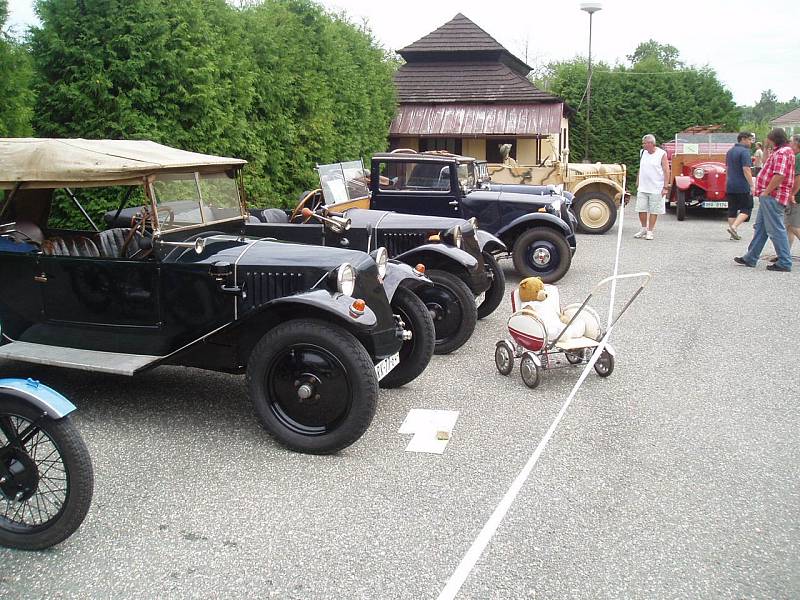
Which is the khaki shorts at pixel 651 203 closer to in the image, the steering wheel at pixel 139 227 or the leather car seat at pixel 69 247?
the steering wheel at pixel 139 227

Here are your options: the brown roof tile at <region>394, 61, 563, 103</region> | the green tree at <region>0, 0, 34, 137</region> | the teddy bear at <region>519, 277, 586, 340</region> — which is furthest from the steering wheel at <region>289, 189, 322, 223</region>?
the brown roof tile at <region>394, 61, 563, 103</region>

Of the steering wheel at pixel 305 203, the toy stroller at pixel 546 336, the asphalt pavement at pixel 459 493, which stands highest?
the steering wheel at pixel 305 203

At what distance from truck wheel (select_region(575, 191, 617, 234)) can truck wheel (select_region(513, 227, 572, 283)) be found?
5.15 meters

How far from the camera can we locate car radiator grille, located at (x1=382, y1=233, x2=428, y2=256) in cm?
634

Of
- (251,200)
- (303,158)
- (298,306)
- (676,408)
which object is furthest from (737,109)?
(298,306)

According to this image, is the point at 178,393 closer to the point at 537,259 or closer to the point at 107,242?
the point at 107,242

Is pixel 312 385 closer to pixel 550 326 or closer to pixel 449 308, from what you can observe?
pixel 550 326

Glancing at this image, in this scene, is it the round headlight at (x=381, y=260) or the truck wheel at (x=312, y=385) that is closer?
the truck wheel at (x=312, y=385)

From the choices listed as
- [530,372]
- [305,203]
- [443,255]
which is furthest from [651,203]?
[530,372]

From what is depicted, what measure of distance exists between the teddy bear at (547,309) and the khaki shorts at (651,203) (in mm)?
7664

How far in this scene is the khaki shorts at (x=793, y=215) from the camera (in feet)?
32.1

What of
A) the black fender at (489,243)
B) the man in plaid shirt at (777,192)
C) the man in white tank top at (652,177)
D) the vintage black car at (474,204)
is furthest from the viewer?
the man in white tank top at (652,177)

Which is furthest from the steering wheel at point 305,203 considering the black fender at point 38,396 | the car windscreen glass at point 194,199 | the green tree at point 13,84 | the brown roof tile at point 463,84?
the brown roof tile at point 463,84

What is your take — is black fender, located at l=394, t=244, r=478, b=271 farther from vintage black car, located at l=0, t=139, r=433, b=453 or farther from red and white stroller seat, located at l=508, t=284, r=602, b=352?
vintage black car, located at l=0, t=139, r=433, b=453
